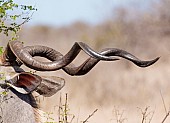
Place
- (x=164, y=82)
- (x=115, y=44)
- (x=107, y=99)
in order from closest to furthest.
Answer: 1. (x=107, y=99)
2. (x=164, y=82)
3. (x=115, y=44)

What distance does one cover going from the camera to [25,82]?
716 centimetres

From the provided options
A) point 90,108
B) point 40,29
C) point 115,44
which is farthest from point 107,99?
point 40,29

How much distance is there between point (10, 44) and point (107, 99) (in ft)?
33.6

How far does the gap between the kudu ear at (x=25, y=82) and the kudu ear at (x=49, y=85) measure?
338 millimetres

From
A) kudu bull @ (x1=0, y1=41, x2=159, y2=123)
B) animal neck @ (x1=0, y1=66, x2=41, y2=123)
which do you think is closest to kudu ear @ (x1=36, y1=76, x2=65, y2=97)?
kudu bull @ (x1=0, y1=41, x2=159, y2=123)

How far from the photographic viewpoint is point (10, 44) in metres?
7.25

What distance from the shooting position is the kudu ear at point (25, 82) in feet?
23.2

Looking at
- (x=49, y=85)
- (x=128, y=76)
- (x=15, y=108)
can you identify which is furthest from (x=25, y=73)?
(x=128, y=76)

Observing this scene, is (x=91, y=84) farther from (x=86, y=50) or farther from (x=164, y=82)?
(x=86, y=50)

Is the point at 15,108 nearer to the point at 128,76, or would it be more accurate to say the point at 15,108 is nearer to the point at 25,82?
the point at 25,82

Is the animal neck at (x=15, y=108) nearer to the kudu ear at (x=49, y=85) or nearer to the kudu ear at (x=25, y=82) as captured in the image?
the kudu ear at (x=25, y=82)

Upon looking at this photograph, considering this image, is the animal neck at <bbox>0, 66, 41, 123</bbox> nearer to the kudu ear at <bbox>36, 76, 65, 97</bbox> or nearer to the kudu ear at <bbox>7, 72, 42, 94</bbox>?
the kudu ear at <bbox>7, 72, 42, 94</bbox>

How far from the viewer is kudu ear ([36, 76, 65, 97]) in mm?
7512

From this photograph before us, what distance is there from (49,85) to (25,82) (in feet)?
1.39
